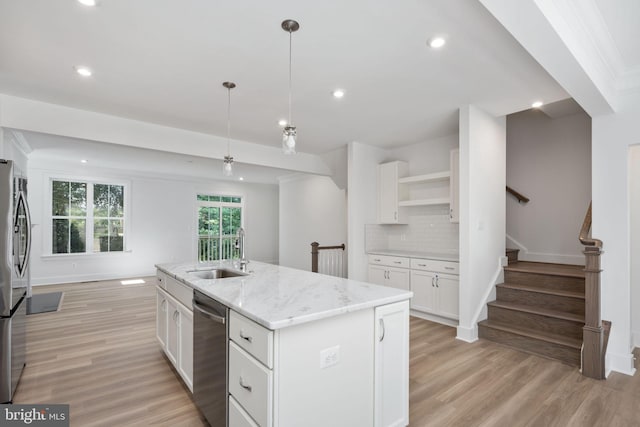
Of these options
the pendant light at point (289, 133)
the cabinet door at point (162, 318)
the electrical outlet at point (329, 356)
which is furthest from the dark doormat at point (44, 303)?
the electrical outlet at point (329, 356)

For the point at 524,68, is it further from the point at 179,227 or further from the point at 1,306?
the point at 179,227

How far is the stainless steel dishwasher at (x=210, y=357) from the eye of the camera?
181 centimetres

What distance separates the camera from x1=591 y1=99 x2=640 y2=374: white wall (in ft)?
9.54

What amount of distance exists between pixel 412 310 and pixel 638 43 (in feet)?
12.0

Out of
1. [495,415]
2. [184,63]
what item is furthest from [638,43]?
[184,63]

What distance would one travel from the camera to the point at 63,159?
662cm

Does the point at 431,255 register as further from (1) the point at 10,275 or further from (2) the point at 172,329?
(1) the point at 10,275

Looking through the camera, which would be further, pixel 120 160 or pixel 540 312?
pixel 120 160

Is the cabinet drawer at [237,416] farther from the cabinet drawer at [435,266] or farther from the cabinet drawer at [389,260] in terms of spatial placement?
Result: the cabinet drawer at [389,260]

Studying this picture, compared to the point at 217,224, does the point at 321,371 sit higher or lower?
lower

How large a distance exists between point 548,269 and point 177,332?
4127 mm

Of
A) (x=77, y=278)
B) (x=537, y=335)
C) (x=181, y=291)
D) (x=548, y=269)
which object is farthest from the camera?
(x=77, y=278)

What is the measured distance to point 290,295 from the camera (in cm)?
189

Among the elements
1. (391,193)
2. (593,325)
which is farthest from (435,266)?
(593,325)
